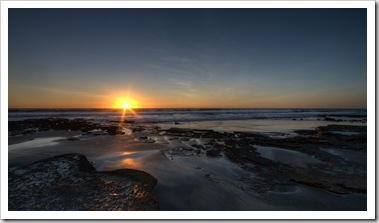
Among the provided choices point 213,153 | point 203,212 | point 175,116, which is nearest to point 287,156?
point 213,153

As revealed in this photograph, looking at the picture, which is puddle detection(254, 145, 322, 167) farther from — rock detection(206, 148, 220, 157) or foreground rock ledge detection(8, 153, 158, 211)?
foreground rock ledge detection(8, 153, 158, 211)

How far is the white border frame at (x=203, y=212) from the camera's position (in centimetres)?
306

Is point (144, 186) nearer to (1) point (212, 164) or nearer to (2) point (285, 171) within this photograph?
(1) point (212, 164)

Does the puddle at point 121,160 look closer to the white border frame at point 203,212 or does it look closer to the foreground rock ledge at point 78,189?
the foreground rock ledge at point 78,189

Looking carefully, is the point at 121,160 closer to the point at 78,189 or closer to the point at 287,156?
the point at 78,189

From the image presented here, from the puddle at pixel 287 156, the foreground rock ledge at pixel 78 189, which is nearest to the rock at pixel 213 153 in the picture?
the puddle at pixel 287 156

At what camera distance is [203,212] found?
3.09m

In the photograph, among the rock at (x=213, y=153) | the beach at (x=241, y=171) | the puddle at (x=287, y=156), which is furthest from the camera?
the rock at (x=213, y=153)

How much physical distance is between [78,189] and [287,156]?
5.80m

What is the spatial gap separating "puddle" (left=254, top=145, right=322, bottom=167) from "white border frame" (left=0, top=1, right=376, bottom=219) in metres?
1.94

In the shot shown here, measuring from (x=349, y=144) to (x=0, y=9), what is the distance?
37.9 ft

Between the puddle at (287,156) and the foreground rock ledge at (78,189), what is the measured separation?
3.93m

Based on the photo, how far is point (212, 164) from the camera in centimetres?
531

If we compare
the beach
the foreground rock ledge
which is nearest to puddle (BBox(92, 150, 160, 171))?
the beach
